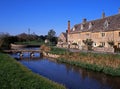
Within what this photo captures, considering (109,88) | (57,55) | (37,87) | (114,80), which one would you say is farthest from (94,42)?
(37,87)

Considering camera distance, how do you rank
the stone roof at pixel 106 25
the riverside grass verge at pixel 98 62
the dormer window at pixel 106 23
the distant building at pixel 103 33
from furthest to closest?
the dormer window at pixel 106 23
the stone roof at pixel 106 25
the distant building at pixel 103 33
the riverside grass verge at pixel 98 62

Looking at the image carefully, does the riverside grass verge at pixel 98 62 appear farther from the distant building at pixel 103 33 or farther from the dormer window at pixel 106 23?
the dormer window at pixel 106 23

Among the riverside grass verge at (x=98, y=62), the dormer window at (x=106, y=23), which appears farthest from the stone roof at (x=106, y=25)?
the riverside grass verge at (x=98, y=62)

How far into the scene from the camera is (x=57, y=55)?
47750 mm

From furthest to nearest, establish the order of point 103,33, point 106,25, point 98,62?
point 106,25, point 103,33, point 98,62

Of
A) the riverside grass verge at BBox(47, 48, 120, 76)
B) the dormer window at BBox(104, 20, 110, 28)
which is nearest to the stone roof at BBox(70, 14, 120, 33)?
the dormer window at BBox(104, 20, 110, 28)

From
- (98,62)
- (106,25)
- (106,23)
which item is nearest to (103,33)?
(106,25)

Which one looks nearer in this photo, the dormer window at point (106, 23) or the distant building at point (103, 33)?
the distant building at point (103, 33)

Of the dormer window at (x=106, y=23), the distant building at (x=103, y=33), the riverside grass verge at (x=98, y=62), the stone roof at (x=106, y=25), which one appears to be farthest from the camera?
the dormer window at (x=106, y=23)

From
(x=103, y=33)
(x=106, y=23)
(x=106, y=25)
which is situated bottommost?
(x=103, y=33)

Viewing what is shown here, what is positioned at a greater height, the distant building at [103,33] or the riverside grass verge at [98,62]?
the distant building at [103,33]

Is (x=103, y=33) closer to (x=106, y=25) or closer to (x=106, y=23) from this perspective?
(x=106, y=25)

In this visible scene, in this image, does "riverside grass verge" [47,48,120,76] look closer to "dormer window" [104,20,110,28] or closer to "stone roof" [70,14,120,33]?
"stone roof" [70,14,120,33]

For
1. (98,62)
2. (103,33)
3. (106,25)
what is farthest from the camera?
(106,25)
